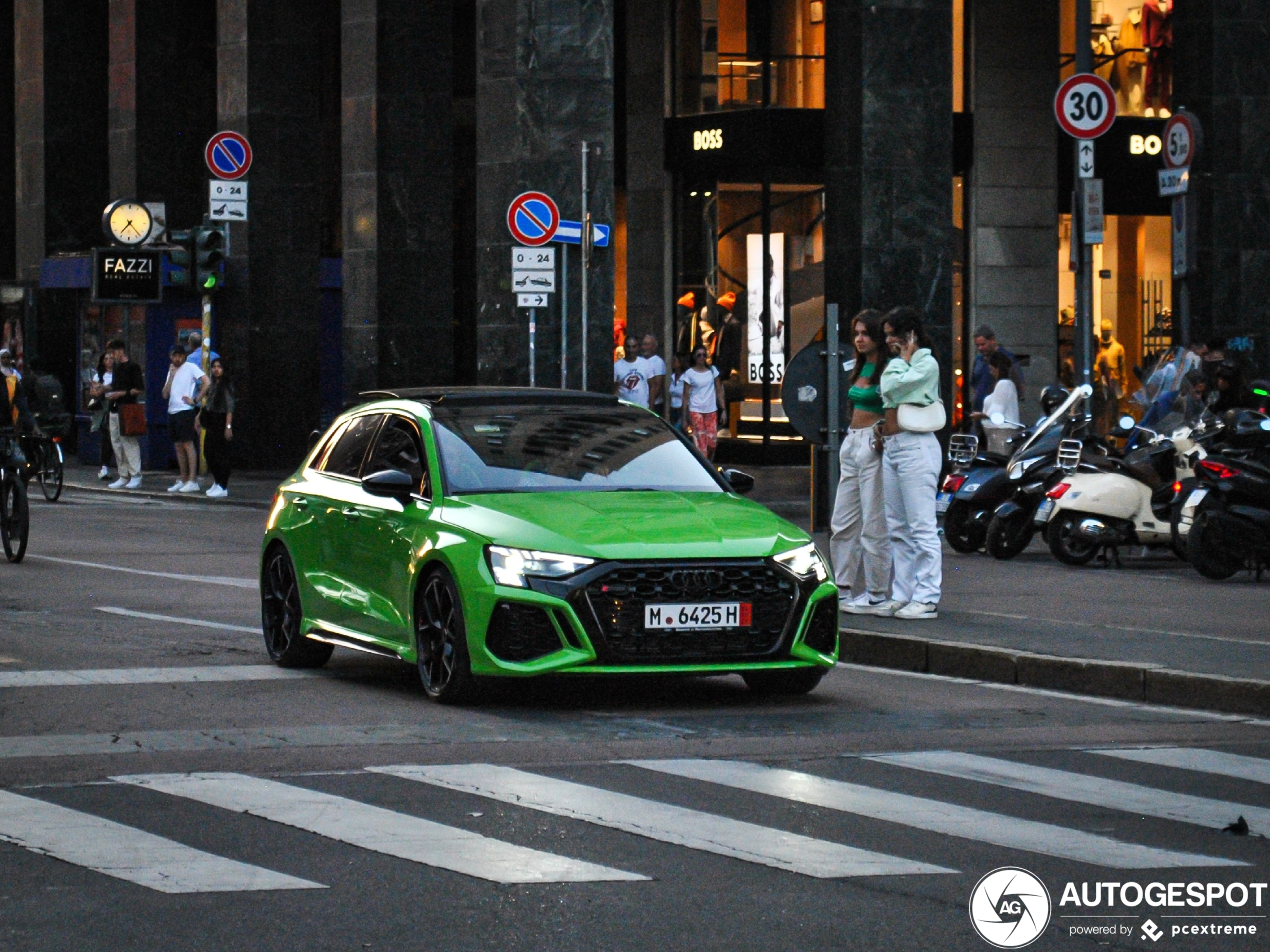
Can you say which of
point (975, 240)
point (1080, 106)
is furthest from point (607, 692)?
point (975, 240)

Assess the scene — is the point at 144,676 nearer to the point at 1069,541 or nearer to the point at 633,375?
the point at 1069,541

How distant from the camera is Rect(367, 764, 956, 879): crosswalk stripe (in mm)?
6559

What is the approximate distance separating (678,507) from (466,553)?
1024mm

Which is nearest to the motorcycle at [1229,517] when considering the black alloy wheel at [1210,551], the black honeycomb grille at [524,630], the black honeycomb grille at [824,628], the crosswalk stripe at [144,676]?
the black alloy wheel at [1210,551]

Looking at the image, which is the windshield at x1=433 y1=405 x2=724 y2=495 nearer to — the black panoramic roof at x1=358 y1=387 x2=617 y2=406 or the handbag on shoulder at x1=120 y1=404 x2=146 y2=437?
the black panoramic roof at x1=358 y1=387 x2=617 y2=406

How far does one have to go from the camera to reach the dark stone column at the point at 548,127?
24031 millimetres

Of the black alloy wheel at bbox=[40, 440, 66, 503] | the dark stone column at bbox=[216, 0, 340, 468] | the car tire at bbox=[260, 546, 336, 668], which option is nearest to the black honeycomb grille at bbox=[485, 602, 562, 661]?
the car tire at bbox=[260, 546, 336, 668]

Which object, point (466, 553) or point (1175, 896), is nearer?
point (1175, 896)

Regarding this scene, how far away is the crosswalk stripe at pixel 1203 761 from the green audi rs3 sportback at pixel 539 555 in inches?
68.7

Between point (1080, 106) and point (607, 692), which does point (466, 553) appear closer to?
point (607, 692)

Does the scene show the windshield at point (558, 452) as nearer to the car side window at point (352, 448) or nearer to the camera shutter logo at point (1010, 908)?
the car side window at point (352, 448)

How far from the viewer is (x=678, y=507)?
10.2 m

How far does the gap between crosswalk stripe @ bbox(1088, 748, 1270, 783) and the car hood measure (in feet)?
6.19

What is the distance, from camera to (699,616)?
9.70 meters
